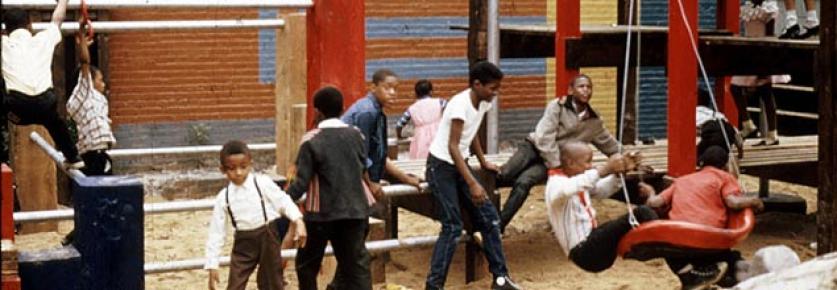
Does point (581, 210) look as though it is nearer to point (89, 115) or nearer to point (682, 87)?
point (682, 87)

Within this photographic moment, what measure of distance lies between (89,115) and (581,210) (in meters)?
3.70

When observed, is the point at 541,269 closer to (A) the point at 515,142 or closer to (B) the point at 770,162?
(B) the point at 770,162

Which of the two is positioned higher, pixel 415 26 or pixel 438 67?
pixel 415 26

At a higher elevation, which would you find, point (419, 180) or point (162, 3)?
point (162, 3)

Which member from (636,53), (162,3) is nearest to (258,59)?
(636,53)

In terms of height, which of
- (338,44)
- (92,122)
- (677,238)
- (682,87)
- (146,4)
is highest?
(146,4)

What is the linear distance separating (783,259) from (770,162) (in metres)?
3.44

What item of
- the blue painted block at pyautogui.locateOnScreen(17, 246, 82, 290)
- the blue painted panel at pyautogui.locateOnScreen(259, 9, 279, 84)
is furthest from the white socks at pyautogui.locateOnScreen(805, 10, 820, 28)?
the blue painted block at pyautogui.locateOnScreen(17, 246, 82, 290)

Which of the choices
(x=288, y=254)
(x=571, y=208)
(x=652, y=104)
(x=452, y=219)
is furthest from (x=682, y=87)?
(x=652, y=104)

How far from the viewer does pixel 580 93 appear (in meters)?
10.4

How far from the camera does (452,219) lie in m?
9.91

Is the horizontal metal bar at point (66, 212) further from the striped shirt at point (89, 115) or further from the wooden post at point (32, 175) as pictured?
the wooden post at point (32, 175)

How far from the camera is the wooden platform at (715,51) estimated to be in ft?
37.4

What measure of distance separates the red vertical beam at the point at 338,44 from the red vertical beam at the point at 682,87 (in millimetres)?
2240
